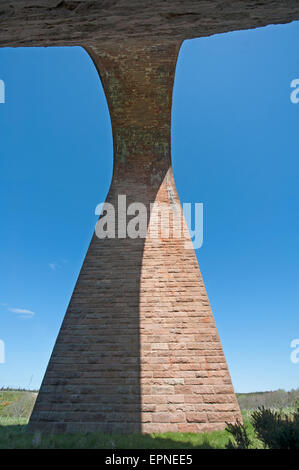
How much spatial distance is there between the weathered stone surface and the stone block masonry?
4.02m

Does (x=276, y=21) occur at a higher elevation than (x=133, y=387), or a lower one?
higher

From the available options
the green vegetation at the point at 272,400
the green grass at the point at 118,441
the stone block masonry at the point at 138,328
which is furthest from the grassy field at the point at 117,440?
the green vegetation at the point at 272,400

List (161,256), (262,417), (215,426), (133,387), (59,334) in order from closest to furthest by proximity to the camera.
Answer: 1. (262,417)
2. (215,426)
3. (133,387)
4. (59,334)
5. (161,256)

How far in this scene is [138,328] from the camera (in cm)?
484

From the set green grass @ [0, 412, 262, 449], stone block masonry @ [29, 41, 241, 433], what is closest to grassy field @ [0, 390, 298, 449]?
green grass @ [0, 412, 262, 449]

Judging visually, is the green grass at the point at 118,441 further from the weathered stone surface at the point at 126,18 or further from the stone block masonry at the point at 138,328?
the weathered stone surface at the point at 126,18

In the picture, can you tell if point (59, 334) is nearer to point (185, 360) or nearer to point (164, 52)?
point (185, 360)

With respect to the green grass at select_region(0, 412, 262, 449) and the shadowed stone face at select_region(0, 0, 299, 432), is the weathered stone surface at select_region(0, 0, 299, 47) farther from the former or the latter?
the green grass at select_region(0, 412, 262, 449)

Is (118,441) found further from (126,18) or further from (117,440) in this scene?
(126,18)

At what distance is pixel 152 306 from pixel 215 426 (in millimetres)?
1925

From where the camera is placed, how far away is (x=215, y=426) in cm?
396

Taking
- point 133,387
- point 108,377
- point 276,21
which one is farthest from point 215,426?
point 276,21

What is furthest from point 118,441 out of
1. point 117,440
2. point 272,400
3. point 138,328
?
point 272,400

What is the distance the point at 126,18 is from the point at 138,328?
4.17 m
